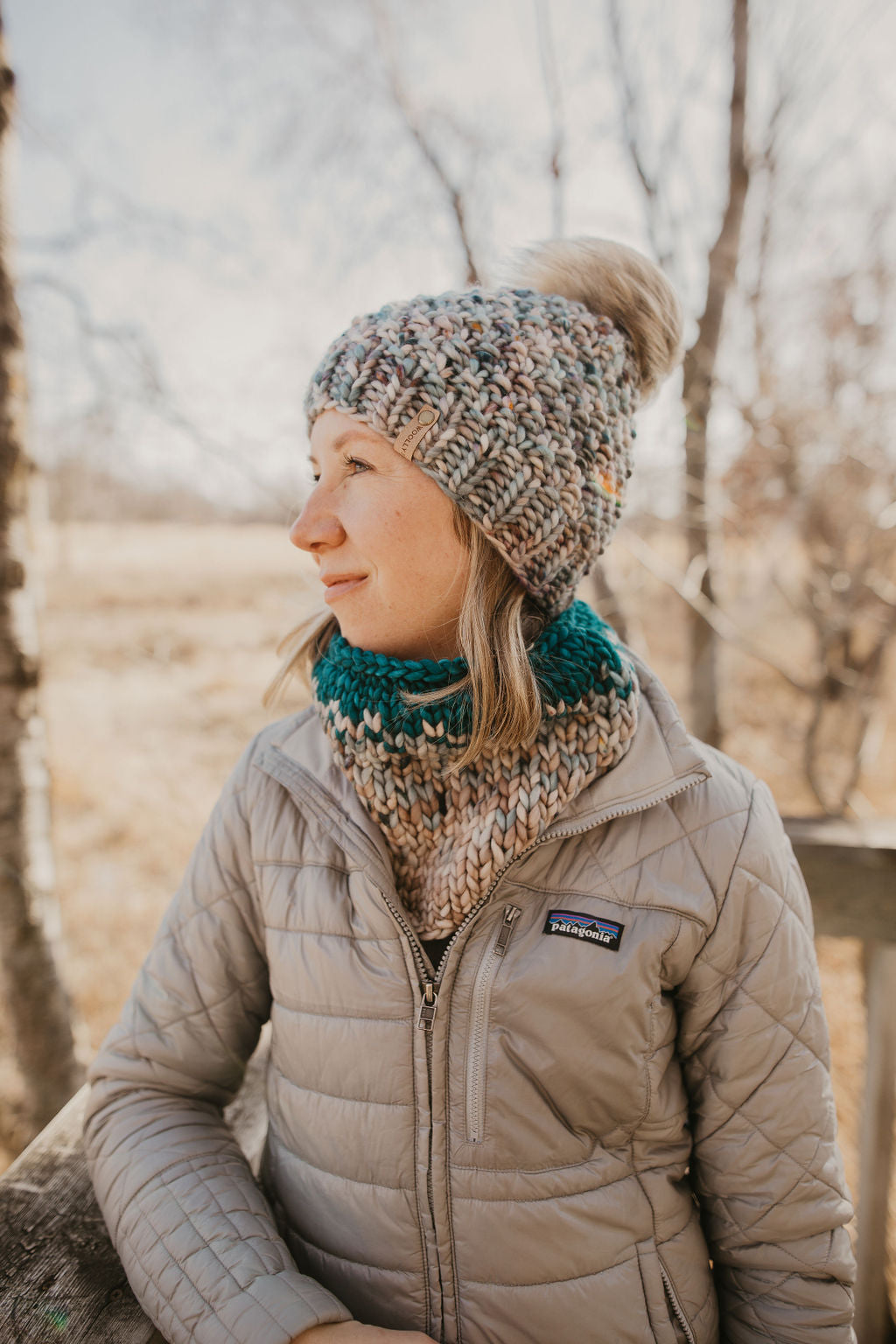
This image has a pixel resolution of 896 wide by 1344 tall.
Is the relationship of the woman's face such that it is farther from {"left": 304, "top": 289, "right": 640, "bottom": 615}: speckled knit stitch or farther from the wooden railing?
the wooden railing

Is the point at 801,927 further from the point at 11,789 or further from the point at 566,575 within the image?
the point at 11,789

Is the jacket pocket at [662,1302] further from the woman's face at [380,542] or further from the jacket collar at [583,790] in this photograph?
the woman's face at [380,542]

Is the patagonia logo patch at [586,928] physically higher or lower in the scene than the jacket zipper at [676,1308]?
higher

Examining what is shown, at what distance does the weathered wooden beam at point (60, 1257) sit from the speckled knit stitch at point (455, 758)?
2.23 ft

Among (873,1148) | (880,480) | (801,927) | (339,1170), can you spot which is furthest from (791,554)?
(339,1170)

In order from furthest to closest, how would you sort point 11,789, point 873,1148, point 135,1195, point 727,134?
1. point 727,134
2. point 11,789
3. point 873,1148
4. point 135,1195

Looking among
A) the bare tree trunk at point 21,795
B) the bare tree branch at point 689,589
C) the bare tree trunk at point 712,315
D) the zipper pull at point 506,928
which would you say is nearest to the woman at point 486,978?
the zipper pull at point 506,928

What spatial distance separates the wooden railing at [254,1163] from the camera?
1062 mm

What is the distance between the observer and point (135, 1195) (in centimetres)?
115

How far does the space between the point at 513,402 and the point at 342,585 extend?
415mm

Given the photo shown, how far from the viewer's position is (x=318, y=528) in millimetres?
1265

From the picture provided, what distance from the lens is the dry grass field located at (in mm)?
4895

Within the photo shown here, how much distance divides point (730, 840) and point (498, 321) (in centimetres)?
93

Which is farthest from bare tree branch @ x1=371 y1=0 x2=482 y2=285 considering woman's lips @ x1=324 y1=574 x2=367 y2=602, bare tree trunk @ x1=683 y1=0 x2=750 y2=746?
woman's lips @ x1=324 y1=574 x2=367 y2=602
